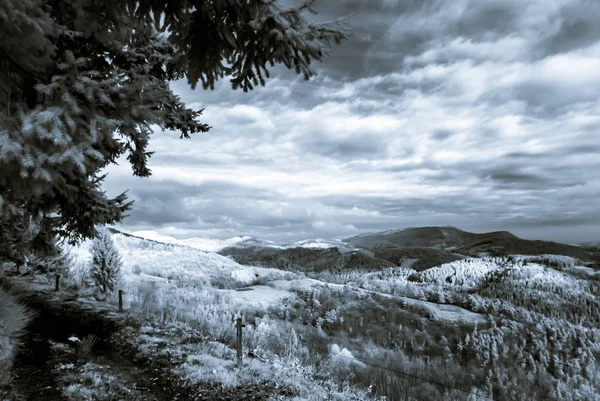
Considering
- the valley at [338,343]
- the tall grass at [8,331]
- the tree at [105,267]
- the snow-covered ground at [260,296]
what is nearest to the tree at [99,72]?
the tall grass at [8,331]

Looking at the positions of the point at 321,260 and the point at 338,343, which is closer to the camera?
the point at 338,343

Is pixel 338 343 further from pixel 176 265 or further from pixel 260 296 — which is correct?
pixel 176 265

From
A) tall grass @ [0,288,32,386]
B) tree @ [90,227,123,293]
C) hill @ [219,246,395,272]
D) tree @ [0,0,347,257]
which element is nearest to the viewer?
tree @ [0,0,347,257]

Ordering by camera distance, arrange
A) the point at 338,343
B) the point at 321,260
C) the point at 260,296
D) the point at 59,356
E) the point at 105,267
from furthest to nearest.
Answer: the point at 321,260
the point at 260,296
the point at 105,267
the point at 338,343
the point at 59,356

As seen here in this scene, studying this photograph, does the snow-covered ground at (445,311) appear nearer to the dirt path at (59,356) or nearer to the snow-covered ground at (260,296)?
the snow-covered ground at (260,296)

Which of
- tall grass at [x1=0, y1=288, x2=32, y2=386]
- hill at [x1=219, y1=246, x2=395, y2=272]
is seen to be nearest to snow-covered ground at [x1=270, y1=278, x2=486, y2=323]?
tall grass at [x1=0, y1=288, x2=32, y2=386]

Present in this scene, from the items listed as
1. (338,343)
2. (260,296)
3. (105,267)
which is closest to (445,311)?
(338,343)

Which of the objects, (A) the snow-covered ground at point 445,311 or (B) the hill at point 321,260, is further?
(B) the hill at point 321,260

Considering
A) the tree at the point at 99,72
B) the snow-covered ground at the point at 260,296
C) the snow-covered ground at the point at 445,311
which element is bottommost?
the snow-covered ground at the point at 445,311

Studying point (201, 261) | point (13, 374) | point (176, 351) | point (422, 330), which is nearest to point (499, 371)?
point (422, 330)

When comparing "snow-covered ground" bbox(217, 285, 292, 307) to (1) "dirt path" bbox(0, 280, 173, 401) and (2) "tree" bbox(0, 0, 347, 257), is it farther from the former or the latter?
(2) "tree" bbox(0, 0, 347, 257)

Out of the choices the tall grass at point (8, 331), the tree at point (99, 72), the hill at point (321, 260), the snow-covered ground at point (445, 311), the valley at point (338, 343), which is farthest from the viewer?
the hill at point (321, 260)

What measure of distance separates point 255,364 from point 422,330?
1004cm

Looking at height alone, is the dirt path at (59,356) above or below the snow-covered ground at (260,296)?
above
